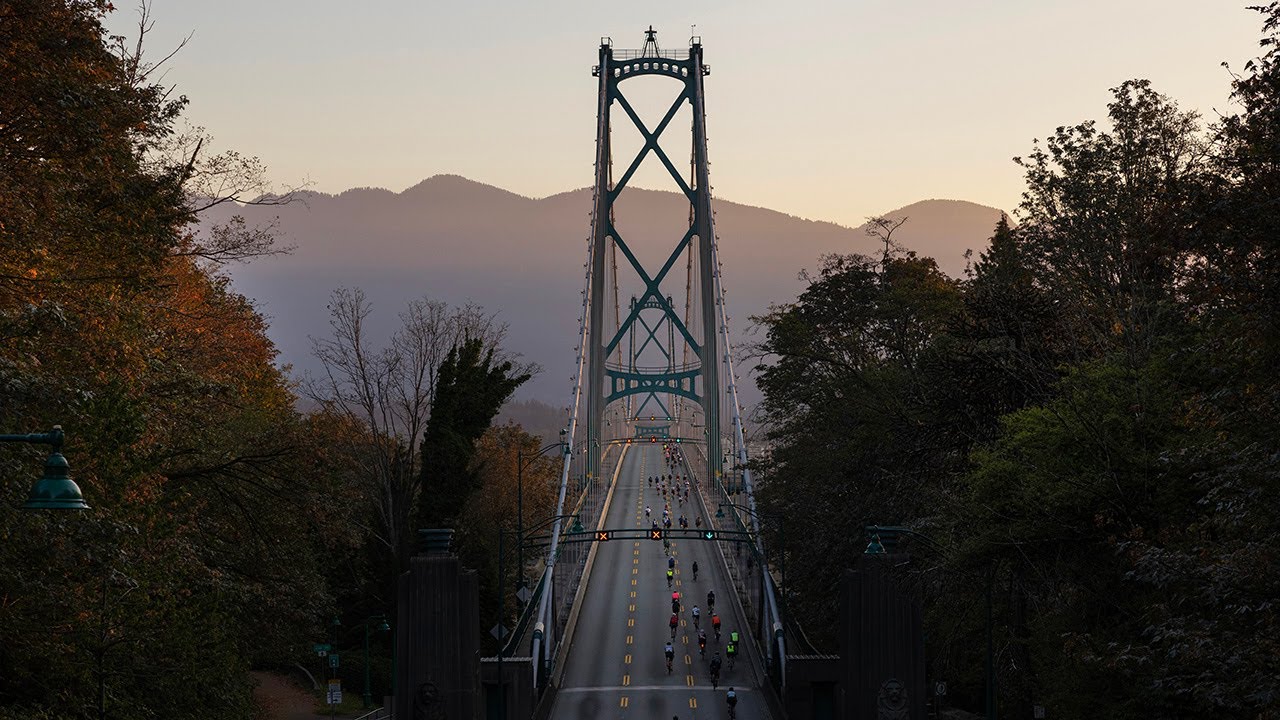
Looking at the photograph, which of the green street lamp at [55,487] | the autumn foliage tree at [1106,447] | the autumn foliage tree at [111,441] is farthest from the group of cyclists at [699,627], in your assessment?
the green street lamp at [55,487]

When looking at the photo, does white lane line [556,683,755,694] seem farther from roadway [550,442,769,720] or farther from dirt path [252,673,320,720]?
dirt path [252,673,320,720]

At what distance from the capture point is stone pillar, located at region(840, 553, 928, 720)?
34.5m

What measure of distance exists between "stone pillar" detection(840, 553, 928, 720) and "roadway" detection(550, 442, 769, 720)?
32.5ft

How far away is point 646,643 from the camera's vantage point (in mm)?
56688

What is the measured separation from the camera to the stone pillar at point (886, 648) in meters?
34.5

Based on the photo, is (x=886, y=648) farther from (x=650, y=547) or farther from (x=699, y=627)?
(x=650, y=547)

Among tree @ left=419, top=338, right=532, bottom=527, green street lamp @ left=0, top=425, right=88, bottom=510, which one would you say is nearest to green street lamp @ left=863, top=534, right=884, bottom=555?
tree @ left=419, top=338, right=532, bottom=527

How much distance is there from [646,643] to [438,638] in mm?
20306

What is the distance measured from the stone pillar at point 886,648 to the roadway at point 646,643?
9.92 meters

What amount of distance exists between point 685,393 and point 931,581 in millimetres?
106818

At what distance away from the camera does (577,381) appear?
8700 centimetres

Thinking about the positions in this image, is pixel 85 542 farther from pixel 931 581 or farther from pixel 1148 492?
pixel 931 581

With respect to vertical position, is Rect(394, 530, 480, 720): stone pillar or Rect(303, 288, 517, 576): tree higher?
Rect(303, 288, 517, 576): tree

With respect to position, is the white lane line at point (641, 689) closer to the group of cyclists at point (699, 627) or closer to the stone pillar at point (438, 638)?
the group of cyclists at point (699, 627)
